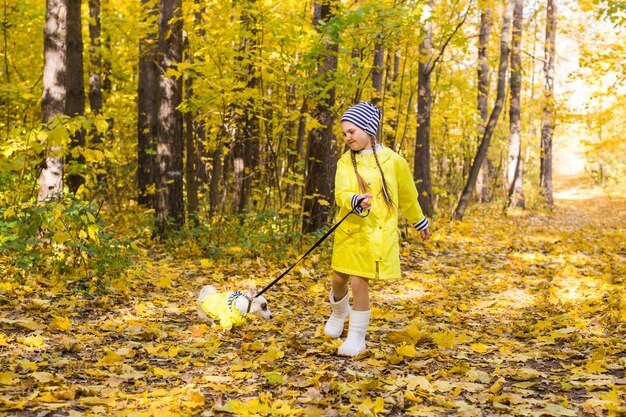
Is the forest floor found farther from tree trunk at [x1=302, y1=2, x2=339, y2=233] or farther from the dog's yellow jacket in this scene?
tree trunk at [x1=302, y1=2, x2=339, y2=233]

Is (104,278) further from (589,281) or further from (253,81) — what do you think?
(589,281)

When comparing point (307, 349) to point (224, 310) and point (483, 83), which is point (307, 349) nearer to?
point (224, 310)

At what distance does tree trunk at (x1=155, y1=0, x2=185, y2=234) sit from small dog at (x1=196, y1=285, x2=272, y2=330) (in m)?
4.18

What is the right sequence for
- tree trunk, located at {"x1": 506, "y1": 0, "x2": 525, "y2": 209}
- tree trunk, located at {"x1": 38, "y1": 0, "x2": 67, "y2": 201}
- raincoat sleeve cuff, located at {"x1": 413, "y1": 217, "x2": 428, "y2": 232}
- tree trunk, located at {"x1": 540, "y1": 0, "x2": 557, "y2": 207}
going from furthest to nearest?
tree trunk, located at {"x1": 540, "y1": 0, "x2": 557, "y2": 207}, tree trunk, located at {"x1": 506, "y1": 0, "x2": 525, "y2": 209}, tree trunk, located at {"x1": 38, "y1": 0, "x2": 67, "y2": 201}, raincoat sleeve cuff, located at {"x1": 413, "y1": 217, "x2": 428, "y2": 232}

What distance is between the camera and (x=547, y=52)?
21.6 m

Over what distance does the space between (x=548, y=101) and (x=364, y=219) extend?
756 inches

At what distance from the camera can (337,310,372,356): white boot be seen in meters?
4.30

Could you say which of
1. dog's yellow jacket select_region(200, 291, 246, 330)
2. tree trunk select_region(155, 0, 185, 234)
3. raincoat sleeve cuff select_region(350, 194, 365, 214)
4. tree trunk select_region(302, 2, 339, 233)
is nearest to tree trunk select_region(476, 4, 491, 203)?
tree trunk select_region(302, 2, 339, 233)

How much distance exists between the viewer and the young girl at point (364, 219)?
14.0 feet

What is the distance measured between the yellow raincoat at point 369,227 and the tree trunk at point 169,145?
5374 mm

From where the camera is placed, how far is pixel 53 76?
290 inches

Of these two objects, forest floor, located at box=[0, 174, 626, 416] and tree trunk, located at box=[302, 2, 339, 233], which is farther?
tree trunk, located at box=[302, 2, 339, 233]

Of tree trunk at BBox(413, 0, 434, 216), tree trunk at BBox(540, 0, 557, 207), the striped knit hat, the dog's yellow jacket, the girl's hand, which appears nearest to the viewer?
the girl's hand

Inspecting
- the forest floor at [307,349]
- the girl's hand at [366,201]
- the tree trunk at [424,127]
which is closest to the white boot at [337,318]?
the forest floor at [307,349]
